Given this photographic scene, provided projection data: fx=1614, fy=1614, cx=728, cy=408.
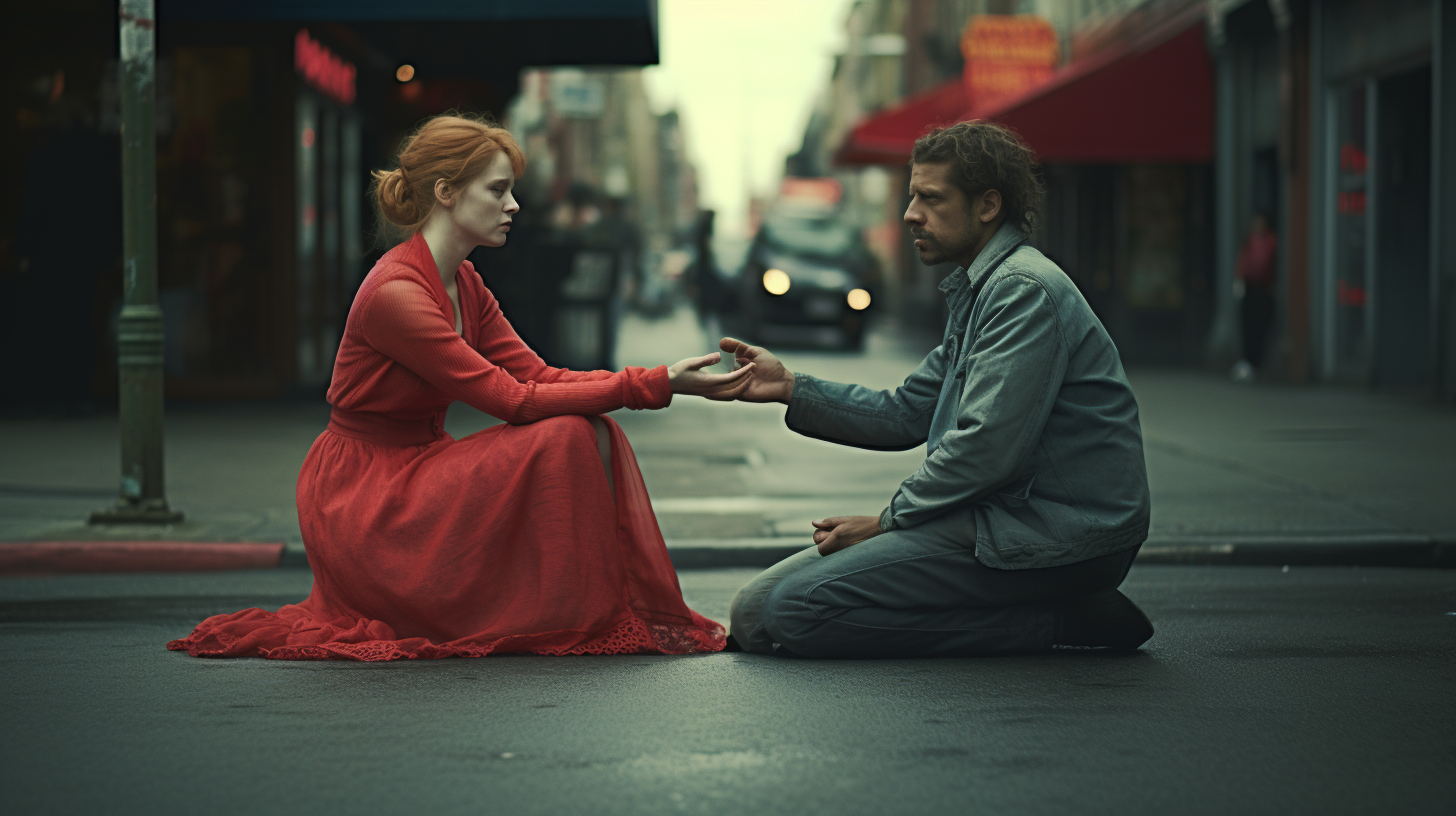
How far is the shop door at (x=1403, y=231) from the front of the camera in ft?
48.9

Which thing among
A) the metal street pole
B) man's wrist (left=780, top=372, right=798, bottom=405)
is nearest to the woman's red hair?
man's wrist (left=780, top=372, right=798, bottom=405)

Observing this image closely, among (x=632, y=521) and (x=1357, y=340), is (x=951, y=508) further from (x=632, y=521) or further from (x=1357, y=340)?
(x=1357, y=340)

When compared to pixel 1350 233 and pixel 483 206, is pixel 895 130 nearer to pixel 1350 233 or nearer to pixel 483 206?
pixel 1350 233

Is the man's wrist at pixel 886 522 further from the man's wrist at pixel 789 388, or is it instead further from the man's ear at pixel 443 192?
the man's ear at pixel 443 192

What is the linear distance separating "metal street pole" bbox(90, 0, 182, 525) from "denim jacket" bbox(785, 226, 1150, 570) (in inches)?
157

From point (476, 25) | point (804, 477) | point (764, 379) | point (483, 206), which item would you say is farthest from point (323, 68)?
point (764, 379)

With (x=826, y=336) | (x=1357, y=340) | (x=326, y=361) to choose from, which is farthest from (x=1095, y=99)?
(x=326, y=361)

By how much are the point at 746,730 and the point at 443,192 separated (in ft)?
5.91

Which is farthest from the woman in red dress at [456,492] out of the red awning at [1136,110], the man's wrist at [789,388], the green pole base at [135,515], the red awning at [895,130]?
the red awning at [895,130]

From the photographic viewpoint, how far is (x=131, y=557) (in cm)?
647

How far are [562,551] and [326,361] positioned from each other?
11.5m

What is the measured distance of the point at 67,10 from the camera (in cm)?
1240

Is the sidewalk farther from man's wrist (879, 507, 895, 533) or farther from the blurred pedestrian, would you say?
the blurred pedestrian

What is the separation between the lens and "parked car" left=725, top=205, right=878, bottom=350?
73.3 feet
